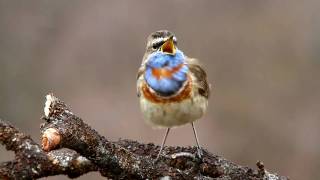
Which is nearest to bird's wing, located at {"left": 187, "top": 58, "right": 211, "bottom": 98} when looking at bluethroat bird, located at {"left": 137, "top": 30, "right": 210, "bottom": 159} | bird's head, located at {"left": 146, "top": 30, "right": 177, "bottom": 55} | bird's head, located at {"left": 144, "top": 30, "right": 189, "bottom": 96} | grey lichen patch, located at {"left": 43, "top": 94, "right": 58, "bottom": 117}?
bluethroat bird, located at {"left": 137, "top": 30, "right": 210, "bottom": 159}

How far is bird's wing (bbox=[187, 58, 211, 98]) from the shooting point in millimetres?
6023

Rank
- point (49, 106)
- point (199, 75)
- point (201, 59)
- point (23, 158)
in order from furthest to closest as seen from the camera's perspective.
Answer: point (201, 59) → point (199, 75) → point (49, 106) → point (23, 158)

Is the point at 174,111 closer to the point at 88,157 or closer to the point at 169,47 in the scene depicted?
the point at 169,47

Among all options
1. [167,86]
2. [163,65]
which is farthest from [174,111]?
[163,65]

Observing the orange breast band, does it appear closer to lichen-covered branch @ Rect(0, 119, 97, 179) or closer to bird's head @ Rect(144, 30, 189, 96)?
bird's head @ Rect(144, 30, 189, 96)

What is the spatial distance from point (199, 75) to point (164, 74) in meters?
0.33

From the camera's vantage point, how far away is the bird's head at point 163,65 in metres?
5.79

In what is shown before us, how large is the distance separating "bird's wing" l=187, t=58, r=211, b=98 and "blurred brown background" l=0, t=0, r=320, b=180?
6.74 meters

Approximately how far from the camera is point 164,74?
19.1ft

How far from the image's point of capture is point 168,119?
585cm

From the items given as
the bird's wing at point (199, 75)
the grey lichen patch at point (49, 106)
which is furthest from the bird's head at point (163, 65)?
the grey lichen patch at point (49, 106)

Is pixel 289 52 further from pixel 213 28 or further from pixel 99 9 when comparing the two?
pixel 99 9

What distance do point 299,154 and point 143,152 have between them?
27.3 feet

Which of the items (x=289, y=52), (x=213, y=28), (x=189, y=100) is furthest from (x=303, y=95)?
(x=189, y=100)
